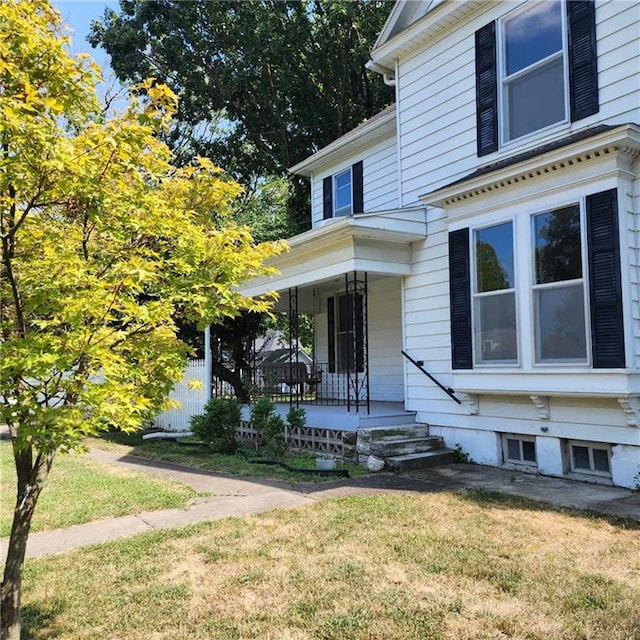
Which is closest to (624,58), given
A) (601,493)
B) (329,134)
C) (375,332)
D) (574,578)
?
(601,493)

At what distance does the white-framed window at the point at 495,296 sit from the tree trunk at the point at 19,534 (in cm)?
601

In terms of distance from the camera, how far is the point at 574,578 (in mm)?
3893

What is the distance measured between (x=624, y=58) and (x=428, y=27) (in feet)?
11.6

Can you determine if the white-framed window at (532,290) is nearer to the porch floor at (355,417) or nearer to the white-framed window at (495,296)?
the white-framed window at (495,296)

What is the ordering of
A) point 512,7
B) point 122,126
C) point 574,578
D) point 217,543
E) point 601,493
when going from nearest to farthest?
point 122,126 → point 574,578 → point 217,543 → point 601,493 → point 512,7

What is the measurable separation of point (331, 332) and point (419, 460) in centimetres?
576

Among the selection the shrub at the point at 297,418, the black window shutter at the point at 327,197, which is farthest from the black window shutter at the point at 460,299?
the black window shutter at the point at 327,197

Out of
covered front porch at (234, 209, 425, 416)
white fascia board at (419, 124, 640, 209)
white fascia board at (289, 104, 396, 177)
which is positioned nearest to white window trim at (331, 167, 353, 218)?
white fascia board at (289, 104, 396, 177)

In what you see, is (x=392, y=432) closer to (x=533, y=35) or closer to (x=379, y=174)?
(x=379, y=174)

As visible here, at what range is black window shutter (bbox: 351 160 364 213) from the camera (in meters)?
12.3

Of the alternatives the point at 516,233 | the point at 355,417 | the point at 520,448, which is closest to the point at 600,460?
the point at 520,448

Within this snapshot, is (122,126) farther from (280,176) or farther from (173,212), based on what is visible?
(280,176)

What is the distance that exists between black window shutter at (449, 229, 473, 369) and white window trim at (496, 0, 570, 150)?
1.44 meters

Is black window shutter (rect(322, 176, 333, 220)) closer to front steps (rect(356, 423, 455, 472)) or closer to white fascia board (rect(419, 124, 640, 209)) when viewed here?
white fascia board (rect(419, 124, 640, 209))
